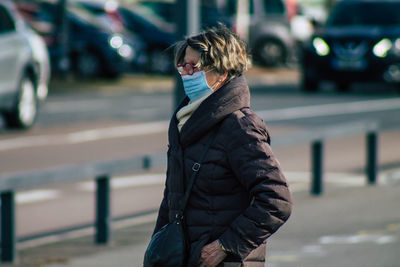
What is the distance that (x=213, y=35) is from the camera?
11.7 ft

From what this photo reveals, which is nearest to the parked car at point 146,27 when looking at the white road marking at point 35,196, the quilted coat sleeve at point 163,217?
the white road marking at point 35,196

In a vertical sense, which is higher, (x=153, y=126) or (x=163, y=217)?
(x=163, y=217)

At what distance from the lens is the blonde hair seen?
11.7 feet

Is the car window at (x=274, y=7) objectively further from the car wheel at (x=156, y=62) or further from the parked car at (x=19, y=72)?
the parked car at (x=19, y=72)

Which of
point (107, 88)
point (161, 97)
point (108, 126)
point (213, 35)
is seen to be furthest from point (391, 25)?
point (213, 35)

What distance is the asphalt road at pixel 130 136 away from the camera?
9.09m

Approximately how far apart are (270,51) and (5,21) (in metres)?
18.4

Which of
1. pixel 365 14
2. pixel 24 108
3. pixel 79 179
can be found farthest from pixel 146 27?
pixel 79 179

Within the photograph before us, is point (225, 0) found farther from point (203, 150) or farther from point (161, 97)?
point (203, 150)

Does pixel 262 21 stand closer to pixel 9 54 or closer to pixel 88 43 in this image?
pixel 88 43

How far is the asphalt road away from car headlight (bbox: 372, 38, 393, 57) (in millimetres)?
938

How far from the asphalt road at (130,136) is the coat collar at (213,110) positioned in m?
3.78

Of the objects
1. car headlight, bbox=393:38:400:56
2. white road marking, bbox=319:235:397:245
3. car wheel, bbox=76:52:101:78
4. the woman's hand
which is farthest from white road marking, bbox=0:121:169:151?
car wheel, bbox=76:52:101:78

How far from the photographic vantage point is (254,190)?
3480 millimetres
